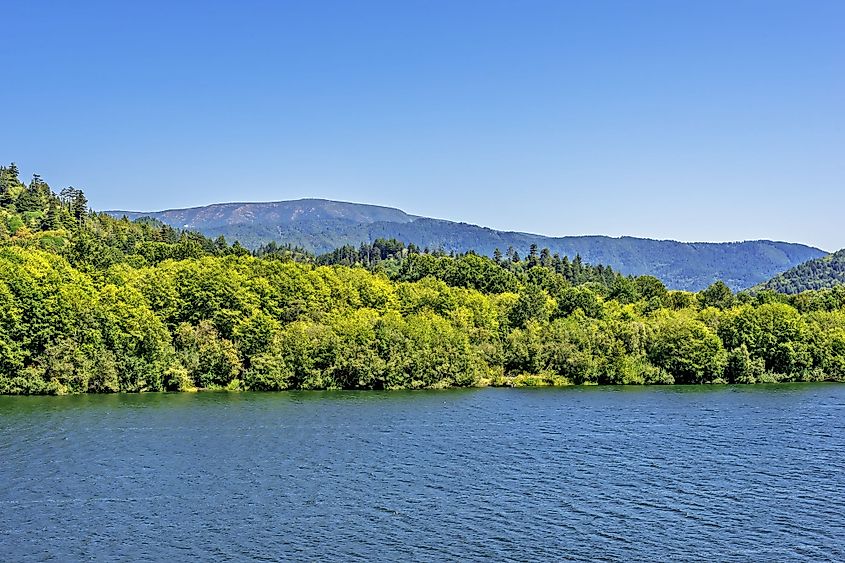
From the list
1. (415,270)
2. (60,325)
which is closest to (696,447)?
(60,325)

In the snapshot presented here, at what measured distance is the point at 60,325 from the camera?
91.1 meters

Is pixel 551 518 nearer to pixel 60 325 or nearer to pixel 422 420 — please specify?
pixel 422 420

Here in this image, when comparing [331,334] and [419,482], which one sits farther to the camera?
[331,334]

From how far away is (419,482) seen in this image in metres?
51.1

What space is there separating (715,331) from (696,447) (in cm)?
5390

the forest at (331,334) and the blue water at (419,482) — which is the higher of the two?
the forest at (331,334)

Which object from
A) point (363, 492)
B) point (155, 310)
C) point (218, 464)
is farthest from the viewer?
Result: point (155, 310)

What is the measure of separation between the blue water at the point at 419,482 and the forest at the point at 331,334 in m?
10.8

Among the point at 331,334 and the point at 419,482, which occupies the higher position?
the point at 331,334

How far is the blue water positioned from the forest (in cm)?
1076

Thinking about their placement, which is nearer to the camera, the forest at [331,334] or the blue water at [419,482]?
the blue water at [419,482]

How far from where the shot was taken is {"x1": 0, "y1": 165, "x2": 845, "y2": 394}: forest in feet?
301

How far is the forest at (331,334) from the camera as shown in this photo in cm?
9175

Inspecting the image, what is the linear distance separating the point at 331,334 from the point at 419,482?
1930 inches
